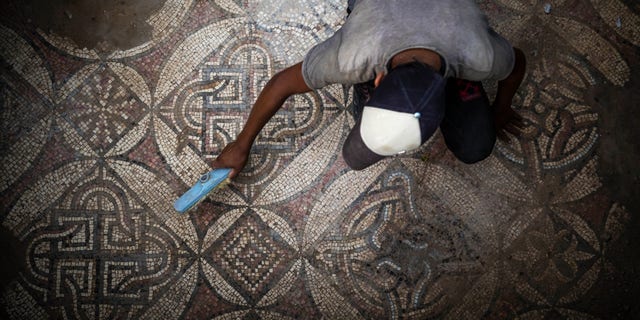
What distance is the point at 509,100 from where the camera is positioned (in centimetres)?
146

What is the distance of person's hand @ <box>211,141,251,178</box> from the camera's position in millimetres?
1447

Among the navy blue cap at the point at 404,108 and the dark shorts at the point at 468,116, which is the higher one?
the navy blue cap at the point at 404,108

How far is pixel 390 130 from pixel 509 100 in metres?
0.71

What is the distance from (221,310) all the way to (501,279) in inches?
38.7

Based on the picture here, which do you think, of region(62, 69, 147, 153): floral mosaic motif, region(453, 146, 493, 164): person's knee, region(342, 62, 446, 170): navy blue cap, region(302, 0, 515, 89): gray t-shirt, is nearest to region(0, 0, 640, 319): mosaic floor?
region(62, 69, 147, 153): floral mosaic motif

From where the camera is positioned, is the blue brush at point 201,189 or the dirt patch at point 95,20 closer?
the blue brush at point 201,189

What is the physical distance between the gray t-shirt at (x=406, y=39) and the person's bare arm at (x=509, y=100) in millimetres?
242

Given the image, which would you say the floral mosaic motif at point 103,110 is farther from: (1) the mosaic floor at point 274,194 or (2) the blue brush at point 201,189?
(2) the blue brush at point 201,189

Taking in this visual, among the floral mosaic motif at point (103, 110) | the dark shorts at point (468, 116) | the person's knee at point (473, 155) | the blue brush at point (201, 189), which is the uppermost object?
Answer: the floral mosaic motif at point (103, 110)

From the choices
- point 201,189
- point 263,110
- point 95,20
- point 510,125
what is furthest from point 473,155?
point 95,20

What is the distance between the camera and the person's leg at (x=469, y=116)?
1.37m

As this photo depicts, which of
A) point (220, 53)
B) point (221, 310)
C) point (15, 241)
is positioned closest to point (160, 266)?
point (221, 310)

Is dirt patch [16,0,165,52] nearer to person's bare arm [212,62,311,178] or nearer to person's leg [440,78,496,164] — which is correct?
person's bare arm [212,62,311,178]

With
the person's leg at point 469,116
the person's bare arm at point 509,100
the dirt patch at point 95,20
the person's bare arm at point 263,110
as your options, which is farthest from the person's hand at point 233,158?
the person's bare arm at point 509,100
